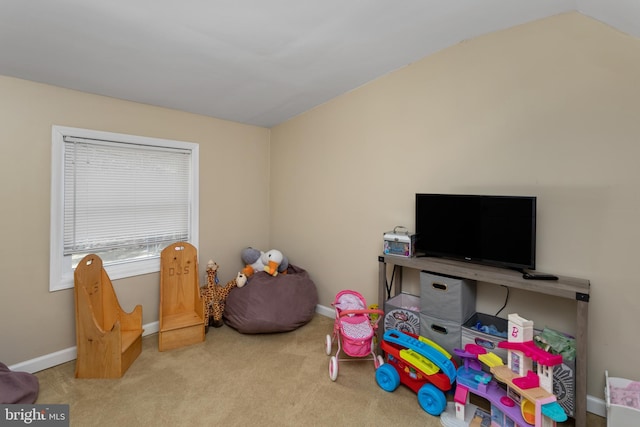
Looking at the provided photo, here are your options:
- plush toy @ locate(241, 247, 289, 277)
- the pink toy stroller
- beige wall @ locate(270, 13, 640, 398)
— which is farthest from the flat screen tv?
plush toy @ locate(241, 247, 289, 277)

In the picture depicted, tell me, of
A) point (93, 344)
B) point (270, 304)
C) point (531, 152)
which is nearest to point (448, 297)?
point (531, 152)

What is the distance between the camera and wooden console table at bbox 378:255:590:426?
1.62 m

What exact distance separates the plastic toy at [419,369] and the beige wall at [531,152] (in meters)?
0.63

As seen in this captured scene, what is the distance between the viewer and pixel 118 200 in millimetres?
2701

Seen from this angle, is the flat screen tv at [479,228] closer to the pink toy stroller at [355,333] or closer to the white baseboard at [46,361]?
the pink toy stroller at [355,333]

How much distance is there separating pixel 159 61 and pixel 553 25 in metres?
2.67

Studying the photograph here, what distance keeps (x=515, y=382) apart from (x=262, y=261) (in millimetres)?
2440

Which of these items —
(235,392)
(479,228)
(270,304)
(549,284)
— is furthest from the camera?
(270,304)

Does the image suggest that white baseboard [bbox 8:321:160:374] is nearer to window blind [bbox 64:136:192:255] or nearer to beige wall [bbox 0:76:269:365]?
beige wall [bbox 0:76:269:365]

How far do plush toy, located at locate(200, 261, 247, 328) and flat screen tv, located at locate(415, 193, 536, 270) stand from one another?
6.18 ft

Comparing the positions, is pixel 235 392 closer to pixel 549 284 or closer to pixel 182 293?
pixel 182 293

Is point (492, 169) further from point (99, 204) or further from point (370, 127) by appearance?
point (99, 204)

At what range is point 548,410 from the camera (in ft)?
4.87

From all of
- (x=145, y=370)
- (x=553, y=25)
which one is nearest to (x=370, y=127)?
(x=553, y=25)
